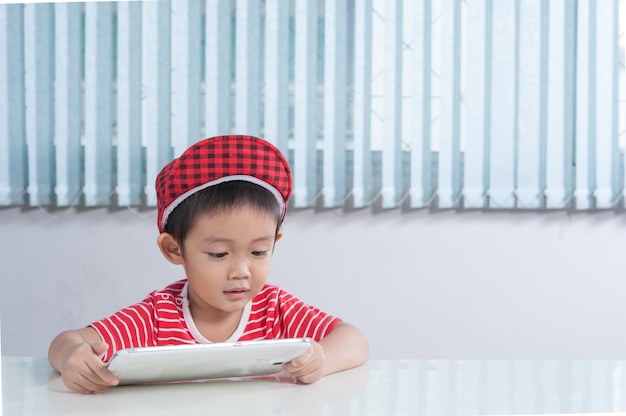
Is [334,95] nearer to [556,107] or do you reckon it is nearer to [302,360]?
[556,107]

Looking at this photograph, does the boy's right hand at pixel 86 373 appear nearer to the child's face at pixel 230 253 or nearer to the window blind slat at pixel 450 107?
the child's face at pixel 230 253

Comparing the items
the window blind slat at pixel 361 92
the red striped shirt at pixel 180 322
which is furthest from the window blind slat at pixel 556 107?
the red striped shirt at pixel 180 322

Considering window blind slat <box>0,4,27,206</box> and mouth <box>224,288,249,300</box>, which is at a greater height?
window blind slat <box>0,4,27,206</box>

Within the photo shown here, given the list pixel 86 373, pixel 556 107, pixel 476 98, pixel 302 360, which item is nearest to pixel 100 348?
pixel 86 373

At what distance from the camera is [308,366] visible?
0.75 m

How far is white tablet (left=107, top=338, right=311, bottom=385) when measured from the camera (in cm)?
66

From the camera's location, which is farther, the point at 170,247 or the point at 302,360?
the point at 170,247

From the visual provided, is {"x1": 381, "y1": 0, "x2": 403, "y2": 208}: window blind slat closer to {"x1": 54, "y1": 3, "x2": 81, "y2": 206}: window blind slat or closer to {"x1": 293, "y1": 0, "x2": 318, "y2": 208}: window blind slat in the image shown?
{"x1": 293, "y1": 0, "x2": 318, "y2": 208}: window blind slat

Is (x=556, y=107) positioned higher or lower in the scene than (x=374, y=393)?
higher

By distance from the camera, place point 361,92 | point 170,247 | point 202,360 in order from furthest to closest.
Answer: point 361,92 → point 170,247 → point 202,360

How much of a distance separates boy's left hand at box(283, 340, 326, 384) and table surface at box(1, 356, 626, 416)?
1cm

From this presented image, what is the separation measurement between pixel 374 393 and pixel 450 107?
163 centimetres

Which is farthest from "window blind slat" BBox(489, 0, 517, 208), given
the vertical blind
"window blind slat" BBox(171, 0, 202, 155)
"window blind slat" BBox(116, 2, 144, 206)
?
"window blind slat" BBox(116, 2, 144, 206)

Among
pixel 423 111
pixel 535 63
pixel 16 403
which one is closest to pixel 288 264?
pixel 423 111
